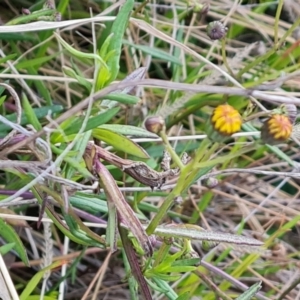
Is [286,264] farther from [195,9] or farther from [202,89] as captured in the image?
[202,89]

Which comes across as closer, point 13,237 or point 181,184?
point 181,184

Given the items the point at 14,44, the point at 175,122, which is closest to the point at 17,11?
the point at 14,44

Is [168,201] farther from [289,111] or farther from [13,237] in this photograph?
[13,237]

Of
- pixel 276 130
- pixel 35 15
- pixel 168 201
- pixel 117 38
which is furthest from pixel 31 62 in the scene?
pixel 276 130

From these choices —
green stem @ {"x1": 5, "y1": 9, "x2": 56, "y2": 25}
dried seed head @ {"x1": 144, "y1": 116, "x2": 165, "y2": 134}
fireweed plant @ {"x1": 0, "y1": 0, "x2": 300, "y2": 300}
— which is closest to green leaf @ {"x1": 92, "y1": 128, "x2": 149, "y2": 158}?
fireweed plant @ {"x1": 0, "y1": 0, "x2": 300, "y2": 300}

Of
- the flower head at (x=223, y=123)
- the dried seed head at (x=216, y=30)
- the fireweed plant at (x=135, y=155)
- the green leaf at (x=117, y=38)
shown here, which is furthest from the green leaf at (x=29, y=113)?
the dried seed head at (x=216, y=30)

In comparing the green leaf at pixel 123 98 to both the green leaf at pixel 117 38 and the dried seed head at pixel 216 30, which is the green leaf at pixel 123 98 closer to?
the green leaf at pixel 117 38
